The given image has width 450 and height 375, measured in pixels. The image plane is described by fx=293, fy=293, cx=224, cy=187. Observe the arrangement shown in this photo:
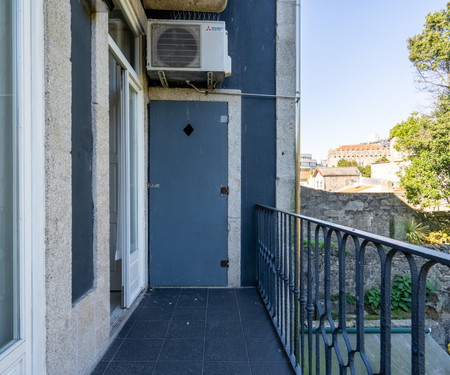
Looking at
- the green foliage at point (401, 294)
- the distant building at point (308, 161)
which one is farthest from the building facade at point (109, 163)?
the distant building at point (308, 161)

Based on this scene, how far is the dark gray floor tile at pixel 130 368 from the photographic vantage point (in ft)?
5.33

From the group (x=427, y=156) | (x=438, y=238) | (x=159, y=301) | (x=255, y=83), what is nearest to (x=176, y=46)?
(x=255, y=83)

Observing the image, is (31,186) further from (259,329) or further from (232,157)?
(232,157)

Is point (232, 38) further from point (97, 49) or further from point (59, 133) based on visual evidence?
point (59, 133)

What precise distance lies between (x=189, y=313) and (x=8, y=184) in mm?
1775

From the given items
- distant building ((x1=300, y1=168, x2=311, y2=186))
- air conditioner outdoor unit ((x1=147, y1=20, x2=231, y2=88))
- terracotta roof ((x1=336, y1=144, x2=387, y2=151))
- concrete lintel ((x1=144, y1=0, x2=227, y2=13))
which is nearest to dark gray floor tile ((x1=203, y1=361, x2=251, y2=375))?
air conditioner outdoor unit ((x1=147, y1=20, x2=231, y2=88))

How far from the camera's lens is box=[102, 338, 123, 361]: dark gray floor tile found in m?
1.76

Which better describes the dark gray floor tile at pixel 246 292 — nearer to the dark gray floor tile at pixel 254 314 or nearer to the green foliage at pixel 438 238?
the dark gray floor tile at pixel 254 314

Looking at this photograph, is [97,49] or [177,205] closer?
[97,49]

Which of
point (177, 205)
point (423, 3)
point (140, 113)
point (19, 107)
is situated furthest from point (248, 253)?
point (423, 3)

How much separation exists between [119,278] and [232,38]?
8.96 ft

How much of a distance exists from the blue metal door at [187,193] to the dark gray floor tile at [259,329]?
82 centimetres

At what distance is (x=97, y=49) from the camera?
5.46 feet

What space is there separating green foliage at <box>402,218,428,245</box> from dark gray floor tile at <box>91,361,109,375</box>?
8.88 meters
